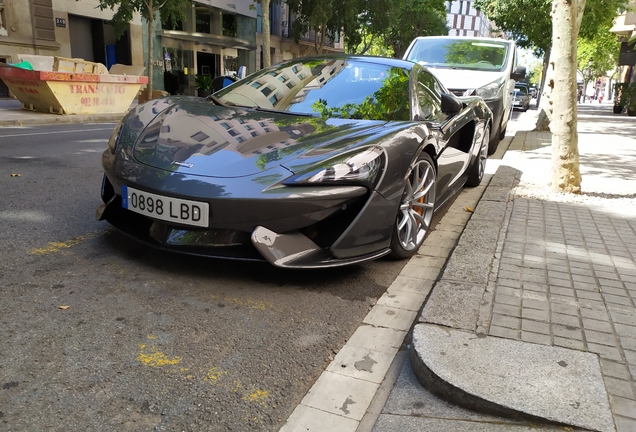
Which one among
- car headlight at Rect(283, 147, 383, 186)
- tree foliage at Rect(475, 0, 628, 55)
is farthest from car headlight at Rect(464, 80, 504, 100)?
tree foliage at Rect(475, 0, 628, 55)

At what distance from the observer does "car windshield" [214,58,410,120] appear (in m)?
3.51

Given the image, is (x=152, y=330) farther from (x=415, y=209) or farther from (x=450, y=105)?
(x=450, y=105)

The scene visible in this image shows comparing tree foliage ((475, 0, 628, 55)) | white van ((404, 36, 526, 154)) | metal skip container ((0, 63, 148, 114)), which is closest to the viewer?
white van ((404, 36, 526, 154))

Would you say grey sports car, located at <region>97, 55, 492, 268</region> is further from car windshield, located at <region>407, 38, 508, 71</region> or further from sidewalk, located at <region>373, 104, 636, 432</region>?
car windshield, located at <region>407, 38, 508, 71</region>

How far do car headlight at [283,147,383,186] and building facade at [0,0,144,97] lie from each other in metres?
15.6

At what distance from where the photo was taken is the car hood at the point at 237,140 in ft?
8.80

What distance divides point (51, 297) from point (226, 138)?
120 cm

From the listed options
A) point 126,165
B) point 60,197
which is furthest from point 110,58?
point 126,165

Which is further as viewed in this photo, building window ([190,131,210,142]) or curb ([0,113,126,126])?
curb ([0,113,126,126])

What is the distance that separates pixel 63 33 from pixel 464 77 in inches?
677

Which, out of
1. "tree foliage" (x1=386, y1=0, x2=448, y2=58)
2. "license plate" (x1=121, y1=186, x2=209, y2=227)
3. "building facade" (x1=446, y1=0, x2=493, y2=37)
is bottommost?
"license plate" (x1=121, y1=186, x2=209, y2=227)

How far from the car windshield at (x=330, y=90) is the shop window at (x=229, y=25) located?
28.4 meters

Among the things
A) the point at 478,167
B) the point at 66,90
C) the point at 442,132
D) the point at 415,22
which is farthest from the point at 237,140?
the point at 415,22

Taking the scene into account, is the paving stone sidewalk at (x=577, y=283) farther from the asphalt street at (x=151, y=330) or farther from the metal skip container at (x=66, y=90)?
the metal skip container at (x=66, y=90)
